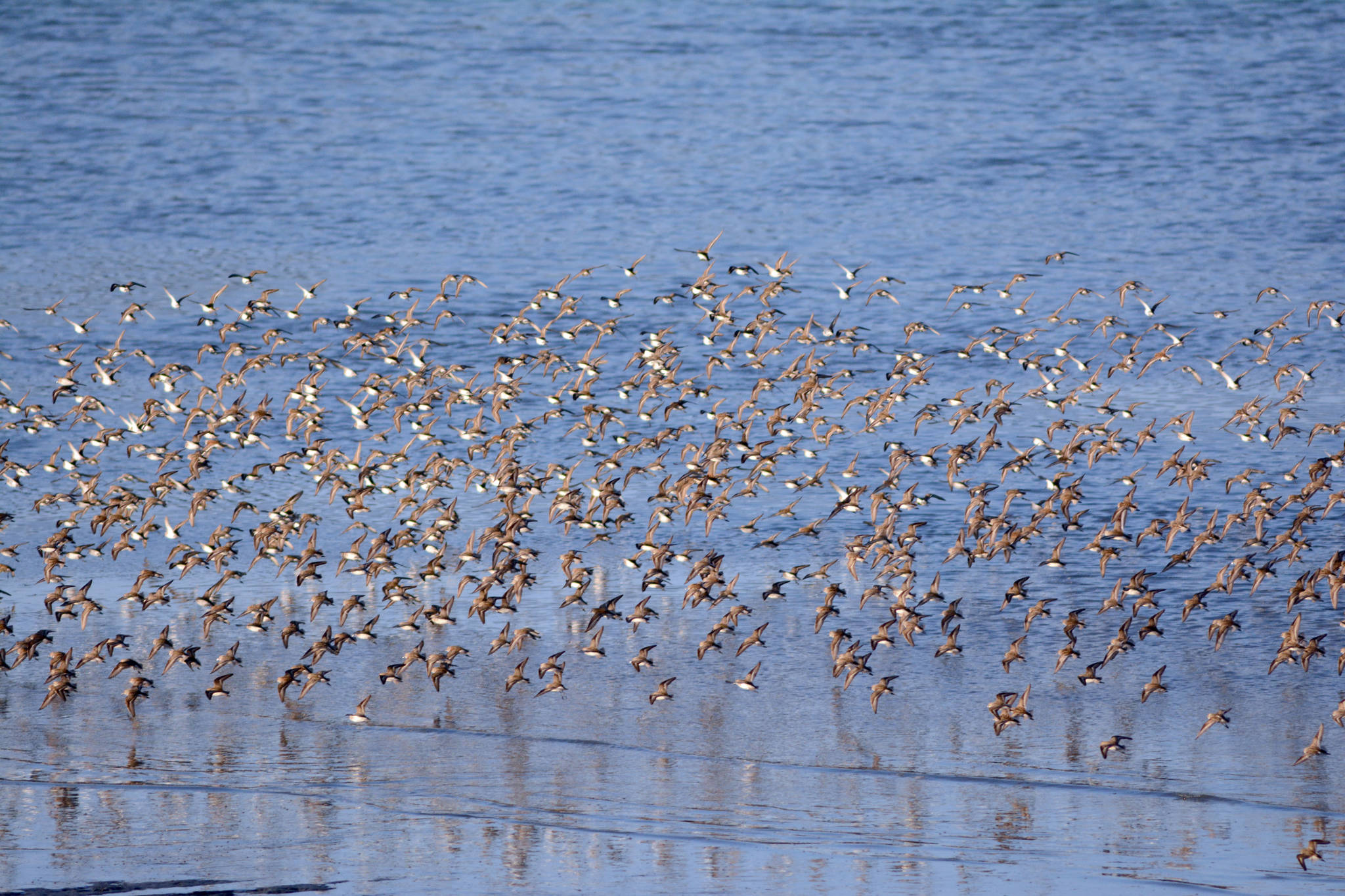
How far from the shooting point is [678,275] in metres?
65.6

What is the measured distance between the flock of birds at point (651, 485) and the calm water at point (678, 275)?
1.56ft

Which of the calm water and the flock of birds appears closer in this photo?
the calm water

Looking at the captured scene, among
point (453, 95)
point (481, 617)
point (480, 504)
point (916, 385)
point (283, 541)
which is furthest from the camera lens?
point (453, 95)

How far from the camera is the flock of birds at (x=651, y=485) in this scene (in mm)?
30766

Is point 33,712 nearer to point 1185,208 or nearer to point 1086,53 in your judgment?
point 1185,208

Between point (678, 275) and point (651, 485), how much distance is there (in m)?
25.7

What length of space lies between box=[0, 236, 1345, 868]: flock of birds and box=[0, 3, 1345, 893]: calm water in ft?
1.56

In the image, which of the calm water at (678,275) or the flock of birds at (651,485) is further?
the flock of birds at (651,485)

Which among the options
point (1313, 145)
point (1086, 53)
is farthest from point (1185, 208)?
point (1086, 53)

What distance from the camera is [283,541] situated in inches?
1372

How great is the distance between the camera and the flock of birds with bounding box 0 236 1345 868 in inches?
1211

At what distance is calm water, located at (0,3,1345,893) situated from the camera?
22.6 m

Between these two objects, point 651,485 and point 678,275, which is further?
point 678,275

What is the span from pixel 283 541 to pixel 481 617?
217 inches
